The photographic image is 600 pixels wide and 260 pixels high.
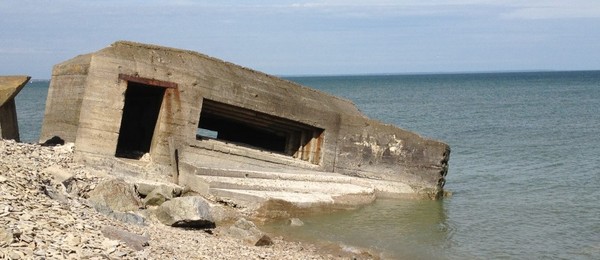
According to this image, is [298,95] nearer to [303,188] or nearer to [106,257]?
[303,188]

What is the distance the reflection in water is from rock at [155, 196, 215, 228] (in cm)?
131

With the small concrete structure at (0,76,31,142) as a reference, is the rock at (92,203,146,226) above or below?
below

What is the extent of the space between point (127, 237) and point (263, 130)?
6.77 m

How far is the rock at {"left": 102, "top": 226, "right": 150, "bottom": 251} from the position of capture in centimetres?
759

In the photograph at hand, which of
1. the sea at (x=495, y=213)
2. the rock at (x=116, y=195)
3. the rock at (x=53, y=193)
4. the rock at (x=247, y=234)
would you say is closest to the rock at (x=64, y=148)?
the rock at (x=116, y=195)

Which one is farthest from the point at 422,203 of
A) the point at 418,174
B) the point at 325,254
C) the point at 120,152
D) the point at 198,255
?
the point at 198,255

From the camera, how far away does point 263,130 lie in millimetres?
14328

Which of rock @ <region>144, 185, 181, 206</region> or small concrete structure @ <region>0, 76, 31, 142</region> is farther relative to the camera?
small concrete structure @ <region>0, 76, 31, 142</region>

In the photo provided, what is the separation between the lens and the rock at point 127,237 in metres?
7.59

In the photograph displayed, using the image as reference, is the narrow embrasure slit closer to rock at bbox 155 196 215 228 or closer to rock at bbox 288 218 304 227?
rock at bbox 288 218 304 227

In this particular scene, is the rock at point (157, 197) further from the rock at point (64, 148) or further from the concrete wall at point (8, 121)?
the concrete wall at point (8, 121)

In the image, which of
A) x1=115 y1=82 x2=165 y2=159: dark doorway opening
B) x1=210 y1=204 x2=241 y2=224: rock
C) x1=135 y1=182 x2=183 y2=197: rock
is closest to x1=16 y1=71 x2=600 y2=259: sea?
x1=210 y1=204 x2=241 y2=224: rock

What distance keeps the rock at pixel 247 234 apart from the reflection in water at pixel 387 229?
943mm

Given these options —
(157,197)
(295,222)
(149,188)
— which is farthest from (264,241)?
(149,188)
